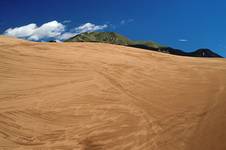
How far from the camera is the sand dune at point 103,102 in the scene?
8180 millimetres

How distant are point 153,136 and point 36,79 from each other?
15.4ft

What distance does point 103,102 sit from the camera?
10273 mm

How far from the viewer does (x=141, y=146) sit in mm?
7844

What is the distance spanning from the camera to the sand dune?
26.8ft

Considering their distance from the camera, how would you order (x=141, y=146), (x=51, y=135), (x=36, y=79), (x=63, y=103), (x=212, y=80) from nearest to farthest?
(x=141, y=146), (x=51, y=135), (x=63, y=103), (x=36, y=79), (x=212, y=80)

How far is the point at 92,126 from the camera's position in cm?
885

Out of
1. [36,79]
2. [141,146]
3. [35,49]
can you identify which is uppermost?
[35,49]

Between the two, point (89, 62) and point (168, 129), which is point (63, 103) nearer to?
point (168, 129)

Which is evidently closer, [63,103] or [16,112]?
[16,112]

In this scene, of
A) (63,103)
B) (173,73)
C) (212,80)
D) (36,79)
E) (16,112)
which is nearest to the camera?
(16,112)

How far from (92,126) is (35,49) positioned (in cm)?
665

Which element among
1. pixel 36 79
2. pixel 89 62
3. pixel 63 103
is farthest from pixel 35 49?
pixel 63 103

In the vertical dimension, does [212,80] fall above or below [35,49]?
below

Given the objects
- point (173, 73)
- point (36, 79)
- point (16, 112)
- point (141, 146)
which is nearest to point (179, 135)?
point (141, 146)
